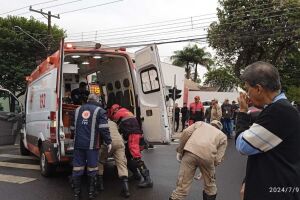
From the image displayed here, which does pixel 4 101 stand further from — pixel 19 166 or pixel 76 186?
pixel 76 186

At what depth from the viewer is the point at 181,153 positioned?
6086 mm

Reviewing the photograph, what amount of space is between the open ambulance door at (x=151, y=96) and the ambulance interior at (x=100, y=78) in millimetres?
478

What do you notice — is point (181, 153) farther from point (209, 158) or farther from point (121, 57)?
point (121, 57)

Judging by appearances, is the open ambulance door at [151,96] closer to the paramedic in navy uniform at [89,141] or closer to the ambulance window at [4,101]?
the paramedic in navy uniform at [89,141]

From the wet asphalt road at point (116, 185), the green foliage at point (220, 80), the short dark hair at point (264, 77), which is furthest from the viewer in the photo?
the green foliage at point (220, 80)

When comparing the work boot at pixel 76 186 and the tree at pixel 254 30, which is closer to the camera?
the work boot at pixel 76 186

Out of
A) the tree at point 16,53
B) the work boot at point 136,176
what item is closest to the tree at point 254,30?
the tree at point 16,53

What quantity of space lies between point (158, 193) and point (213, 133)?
1.96 m

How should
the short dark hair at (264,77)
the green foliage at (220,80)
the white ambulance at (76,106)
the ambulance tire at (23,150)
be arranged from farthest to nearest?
the green foliage at (220,80) < the ambulance tire at (23,150) < the white ambulance at (76,106) < the short dark hair at (264,77)

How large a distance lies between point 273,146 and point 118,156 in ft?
16.2

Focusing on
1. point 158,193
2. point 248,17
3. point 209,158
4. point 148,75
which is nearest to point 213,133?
point 209,158

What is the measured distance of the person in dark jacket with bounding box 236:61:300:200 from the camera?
2.82 metres

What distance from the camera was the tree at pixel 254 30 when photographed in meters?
27.5
